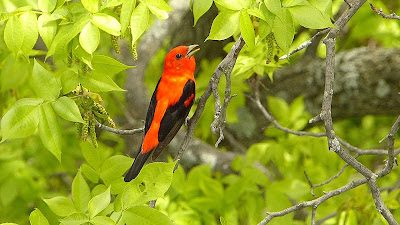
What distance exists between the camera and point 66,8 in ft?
9.19

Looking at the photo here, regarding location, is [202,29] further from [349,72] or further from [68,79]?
[68,79]

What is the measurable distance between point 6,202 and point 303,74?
9.48ft

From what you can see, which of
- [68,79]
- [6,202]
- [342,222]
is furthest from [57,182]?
[68,79]

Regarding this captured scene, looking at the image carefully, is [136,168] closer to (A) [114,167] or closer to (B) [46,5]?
(A) [114,167]

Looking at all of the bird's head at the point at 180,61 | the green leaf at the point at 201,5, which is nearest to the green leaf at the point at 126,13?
the green leaf at the point at 201,5

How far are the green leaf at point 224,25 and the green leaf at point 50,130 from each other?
77 centimetres

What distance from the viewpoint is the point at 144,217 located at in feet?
8.63

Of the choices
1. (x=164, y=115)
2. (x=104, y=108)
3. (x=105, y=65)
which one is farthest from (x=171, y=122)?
(x=105, y=65)

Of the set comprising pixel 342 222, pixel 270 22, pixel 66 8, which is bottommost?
pixel 342 222

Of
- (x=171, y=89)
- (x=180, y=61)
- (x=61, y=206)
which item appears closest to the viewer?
(x=61, y=206)

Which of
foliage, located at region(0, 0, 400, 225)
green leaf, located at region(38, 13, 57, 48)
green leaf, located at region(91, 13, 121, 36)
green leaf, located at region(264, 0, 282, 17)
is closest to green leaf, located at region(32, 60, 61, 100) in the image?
foliage, located at region(0, 0, 400, 225)

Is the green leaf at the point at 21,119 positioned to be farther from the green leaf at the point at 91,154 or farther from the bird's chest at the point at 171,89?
the bird's chest at the point at 171,89

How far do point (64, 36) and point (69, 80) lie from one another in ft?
0.88

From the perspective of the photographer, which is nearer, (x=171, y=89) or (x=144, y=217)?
(x=144, y=217)
